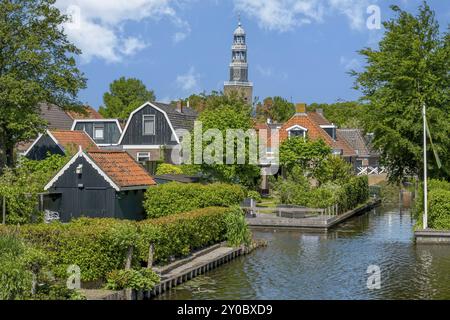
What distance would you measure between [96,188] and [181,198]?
4.48m

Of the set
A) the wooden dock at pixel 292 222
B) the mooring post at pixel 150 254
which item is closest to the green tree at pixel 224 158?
the wooden dock at pixel 292 222

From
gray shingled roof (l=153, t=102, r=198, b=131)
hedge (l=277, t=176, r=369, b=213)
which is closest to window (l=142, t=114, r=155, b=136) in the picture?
gray shingled roof (l=153, t=102, r=198, b=131)

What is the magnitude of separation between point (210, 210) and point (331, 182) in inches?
895

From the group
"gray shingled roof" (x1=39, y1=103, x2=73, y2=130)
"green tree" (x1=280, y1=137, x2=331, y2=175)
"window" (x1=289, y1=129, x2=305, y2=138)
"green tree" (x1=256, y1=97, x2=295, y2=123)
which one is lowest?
"green tree" (x1=280, y1=137, x2=331, y2=175)

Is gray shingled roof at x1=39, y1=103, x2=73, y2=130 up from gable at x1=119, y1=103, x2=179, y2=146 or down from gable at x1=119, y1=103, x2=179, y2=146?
up

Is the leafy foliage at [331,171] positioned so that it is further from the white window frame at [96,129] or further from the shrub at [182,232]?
the shrub at [182,232]

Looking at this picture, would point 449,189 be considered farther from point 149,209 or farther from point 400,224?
point 149,209

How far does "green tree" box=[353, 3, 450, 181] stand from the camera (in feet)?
153

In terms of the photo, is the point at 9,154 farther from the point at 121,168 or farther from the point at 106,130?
the point at 121,168

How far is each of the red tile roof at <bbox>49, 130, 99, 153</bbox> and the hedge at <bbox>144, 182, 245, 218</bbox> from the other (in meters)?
18.7

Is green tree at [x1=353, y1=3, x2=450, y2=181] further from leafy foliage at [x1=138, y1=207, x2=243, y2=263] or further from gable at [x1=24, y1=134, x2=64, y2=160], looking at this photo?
gable at [x1=24, y1=134, x2=64, y2=160]

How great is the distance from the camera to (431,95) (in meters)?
46.9
